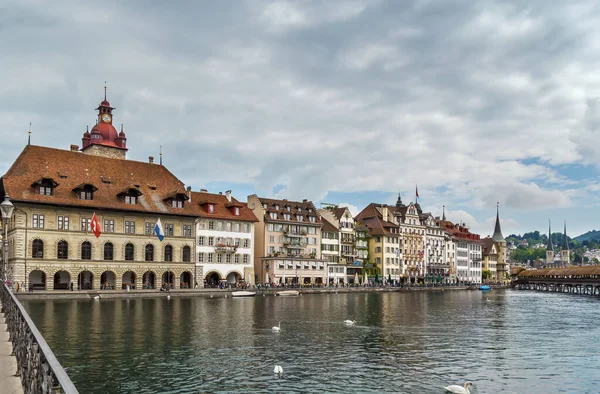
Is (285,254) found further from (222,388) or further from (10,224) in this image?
(222,388)

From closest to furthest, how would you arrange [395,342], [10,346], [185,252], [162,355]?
[10,346]
[162,355]
[395,342]
[185,252]

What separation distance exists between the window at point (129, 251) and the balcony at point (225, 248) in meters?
16.1

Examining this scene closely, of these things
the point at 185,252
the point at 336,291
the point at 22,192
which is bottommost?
the point at 336,291

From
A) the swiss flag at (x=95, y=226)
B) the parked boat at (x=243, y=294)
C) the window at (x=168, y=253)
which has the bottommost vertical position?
the parked boat at (x=243, y=294)

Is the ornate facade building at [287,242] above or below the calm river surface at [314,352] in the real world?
above

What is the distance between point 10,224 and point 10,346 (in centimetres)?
7011

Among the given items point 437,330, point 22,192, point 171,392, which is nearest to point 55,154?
point 22,192

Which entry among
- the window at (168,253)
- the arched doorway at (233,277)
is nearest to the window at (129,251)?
the window at (168,253)

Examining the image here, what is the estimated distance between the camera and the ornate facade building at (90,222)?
260 ft

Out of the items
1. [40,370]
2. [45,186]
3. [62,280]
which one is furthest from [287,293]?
[40,370]

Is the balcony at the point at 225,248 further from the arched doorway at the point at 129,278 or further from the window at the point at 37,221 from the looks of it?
the window at the point at 37,221

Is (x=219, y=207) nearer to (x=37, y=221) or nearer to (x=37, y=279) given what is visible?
(x=37, y=221)

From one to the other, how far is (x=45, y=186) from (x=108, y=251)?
1238 cm

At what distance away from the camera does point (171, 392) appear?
2334 cm
